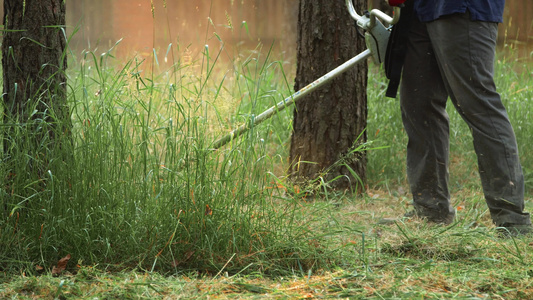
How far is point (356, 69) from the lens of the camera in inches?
141

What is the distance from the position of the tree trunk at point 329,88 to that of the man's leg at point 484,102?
A: 99 cm

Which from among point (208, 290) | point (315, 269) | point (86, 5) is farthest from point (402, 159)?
point (86, 5)

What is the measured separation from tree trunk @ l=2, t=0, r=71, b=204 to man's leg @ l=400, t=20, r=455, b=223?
1579 millimetres

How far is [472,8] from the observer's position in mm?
2521

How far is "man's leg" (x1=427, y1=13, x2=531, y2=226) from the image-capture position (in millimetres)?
2549

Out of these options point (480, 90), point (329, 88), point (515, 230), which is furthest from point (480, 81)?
point (329, 88)

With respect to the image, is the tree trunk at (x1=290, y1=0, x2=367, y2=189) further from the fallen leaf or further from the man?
the fallen leaf

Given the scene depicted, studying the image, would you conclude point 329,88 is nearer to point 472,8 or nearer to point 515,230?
point 472,8

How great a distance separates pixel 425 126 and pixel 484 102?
0.38 metres

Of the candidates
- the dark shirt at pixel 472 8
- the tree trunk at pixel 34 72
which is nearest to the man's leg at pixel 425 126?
the dark shirt at pixel 472 8

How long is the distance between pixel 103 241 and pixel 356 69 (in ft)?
6.76

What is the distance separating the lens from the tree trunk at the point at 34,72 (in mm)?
2180

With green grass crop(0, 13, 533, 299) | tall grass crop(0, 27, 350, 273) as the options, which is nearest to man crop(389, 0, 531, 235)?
green grass crop(0, 13, 533, 299)

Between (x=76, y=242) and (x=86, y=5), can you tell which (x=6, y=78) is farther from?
(x=86, y=5)
